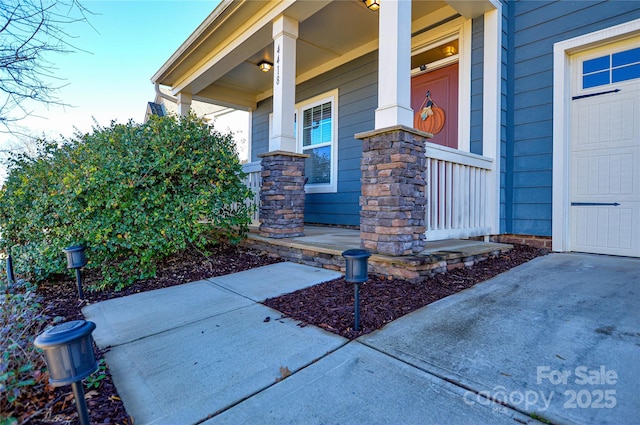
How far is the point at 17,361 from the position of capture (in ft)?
5.11

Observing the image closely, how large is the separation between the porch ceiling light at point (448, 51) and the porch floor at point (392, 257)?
8.98ft

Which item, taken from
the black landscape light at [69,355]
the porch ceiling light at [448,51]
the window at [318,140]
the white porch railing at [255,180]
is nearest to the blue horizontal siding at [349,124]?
the window at [318,140]

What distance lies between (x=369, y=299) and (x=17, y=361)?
80.0 inches

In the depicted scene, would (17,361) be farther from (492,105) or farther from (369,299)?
(492,105)

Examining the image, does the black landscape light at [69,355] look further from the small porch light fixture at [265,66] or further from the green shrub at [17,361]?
the small porch light fixture at [265,66]

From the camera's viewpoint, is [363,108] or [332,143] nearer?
[363,108]

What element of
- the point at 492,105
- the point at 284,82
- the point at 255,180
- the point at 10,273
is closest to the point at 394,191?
the point at 492,105

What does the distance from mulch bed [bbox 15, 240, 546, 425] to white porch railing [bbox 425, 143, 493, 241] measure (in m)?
0.48

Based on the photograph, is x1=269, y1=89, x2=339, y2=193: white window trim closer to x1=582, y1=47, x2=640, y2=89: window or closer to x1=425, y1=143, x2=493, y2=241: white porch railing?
x1=425, y1=143, x2=493, y2=241: white porch railing

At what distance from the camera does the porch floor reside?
8.86 feet

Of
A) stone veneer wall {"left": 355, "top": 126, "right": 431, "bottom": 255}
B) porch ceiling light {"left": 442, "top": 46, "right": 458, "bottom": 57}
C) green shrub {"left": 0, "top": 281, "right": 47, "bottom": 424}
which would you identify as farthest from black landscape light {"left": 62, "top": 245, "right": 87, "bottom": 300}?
porch ceiling light {"left": 442, "top": 46, "right": 458, "bottom": 57}

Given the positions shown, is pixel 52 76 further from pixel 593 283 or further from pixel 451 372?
pixel 593 283

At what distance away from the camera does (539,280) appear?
2.76 m

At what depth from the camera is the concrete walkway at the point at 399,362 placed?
1.24 m
